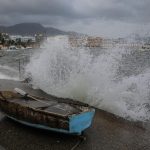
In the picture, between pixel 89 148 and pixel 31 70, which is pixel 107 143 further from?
pixel 31 70

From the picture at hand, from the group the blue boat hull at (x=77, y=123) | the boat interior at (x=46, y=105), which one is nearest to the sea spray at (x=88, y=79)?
the boat interior at (x=46, y=105)

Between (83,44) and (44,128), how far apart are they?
17146 millimetres

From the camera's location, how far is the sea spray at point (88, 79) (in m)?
18.9

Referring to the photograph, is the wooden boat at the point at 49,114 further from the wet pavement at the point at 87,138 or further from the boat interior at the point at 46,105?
the wet pavement at the point at 87,138

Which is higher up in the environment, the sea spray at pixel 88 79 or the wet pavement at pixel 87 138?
the sea spray at pixel 88 79

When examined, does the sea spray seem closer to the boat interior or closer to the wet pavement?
the wet pavement

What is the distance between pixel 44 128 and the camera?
1274cm

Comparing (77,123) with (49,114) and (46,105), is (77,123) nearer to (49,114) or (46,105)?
(49,114)

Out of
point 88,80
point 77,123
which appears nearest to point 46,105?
point 77,123

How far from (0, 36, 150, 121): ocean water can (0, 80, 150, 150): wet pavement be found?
91.7 inches

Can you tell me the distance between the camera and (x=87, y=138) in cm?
1293

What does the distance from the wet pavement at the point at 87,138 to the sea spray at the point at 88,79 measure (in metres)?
2.33

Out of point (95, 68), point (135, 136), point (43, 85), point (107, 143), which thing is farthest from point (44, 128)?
point (43, 85)

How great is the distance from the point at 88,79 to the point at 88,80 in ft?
0.30
